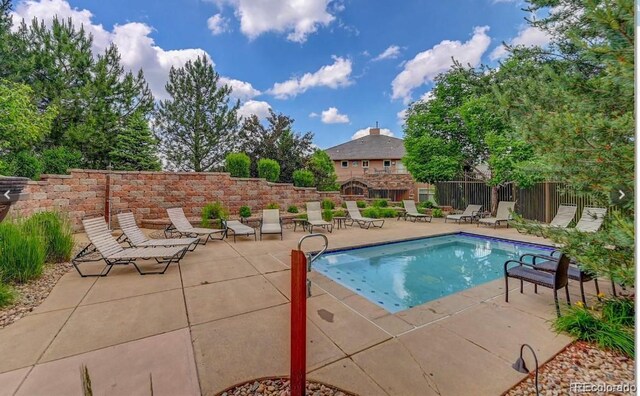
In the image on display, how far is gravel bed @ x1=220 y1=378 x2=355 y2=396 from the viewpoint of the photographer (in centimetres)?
194

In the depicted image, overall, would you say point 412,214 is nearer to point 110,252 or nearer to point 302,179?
point 302,179

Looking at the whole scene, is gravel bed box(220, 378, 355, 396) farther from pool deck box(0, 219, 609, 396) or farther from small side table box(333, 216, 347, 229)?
small side table box(333, 216, 347, 229)

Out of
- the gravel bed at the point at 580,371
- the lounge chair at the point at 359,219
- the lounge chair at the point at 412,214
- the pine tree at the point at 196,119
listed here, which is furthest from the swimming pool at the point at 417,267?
the pine tree at the point at 196,119

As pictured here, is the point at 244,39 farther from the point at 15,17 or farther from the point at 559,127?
the point at 559,127

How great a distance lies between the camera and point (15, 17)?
11867mm

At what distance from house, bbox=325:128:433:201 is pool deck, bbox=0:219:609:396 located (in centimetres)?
1985

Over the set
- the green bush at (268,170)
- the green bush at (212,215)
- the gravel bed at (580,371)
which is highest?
the green bush at (268,170)

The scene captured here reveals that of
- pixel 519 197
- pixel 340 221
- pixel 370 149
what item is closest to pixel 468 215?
pixel 519 197

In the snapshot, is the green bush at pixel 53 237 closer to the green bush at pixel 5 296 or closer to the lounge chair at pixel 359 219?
the green bush at pixel 5 296

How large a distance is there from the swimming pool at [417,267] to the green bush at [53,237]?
15.7 feet

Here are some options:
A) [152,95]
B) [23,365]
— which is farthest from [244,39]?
[23,365]

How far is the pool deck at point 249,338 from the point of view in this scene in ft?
6.82

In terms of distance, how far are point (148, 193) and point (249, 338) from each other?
879 centimetres

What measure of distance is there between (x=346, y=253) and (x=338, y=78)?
12.3 meters
